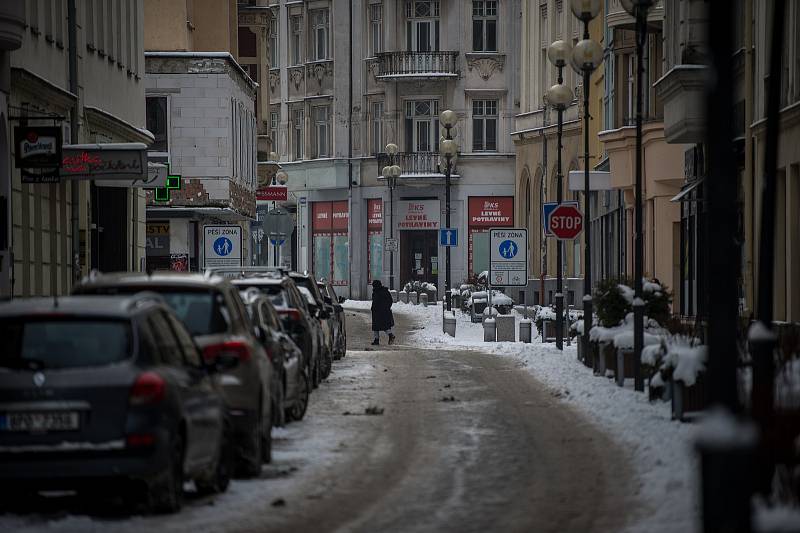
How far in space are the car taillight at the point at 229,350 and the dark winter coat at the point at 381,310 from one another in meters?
30.1

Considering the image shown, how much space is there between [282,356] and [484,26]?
6458 cm

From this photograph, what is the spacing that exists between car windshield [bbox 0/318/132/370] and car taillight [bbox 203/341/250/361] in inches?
107

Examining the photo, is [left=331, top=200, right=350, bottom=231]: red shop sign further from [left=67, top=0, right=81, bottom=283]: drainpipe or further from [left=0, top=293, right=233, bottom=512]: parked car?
[left=0, top=293, right=233, bottom=512]: parked car

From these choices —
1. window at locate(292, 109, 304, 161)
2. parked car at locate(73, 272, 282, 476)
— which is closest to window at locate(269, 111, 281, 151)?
window at locate(292, 109, 304, 161)

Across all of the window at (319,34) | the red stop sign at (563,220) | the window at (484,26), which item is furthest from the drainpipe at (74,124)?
the window at (319,34)

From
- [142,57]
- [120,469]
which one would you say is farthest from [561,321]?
[120,469]

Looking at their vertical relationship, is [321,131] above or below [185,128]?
above

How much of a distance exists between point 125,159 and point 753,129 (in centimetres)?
992

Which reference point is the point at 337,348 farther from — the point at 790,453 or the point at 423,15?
the point at 423,15

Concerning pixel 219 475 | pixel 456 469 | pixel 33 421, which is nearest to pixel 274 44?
pixel 456 469

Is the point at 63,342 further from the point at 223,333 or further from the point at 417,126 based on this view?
the point at 417,126

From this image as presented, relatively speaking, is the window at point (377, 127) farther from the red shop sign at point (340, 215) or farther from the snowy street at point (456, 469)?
the snowy street at point (456, 469)

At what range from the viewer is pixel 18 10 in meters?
26.0

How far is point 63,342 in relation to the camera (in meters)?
11.8
